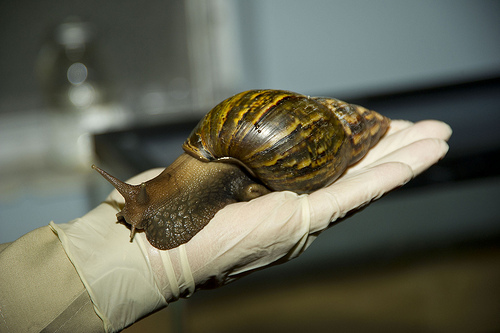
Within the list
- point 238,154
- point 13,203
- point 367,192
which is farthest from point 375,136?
point 13,203

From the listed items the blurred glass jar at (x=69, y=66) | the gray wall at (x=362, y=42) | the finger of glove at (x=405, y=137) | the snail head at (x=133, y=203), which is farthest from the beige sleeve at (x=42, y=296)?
the gray wall at (x=362, y=42)

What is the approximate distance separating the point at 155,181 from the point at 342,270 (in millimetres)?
1144

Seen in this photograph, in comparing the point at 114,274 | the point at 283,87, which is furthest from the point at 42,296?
the point at 283,87

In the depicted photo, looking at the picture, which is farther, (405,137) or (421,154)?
(405,137)

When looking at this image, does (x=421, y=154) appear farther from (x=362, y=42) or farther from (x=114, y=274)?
(x=362, y=42)

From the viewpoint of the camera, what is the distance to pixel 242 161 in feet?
2.80

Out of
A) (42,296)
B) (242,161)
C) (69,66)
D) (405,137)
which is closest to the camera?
(42,296)

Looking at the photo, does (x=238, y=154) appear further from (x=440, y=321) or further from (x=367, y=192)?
(x=440, y=321)

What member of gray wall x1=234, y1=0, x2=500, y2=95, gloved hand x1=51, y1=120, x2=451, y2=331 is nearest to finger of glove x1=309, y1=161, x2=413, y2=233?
gloved hand x1=51, y1=120, x2=451, y2=331

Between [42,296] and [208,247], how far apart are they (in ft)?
0.95

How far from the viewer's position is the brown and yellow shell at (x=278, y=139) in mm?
807

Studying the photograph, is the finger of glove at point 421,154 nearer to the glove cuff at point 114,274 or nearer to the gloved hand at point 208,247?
the gloved hand at point 208,247

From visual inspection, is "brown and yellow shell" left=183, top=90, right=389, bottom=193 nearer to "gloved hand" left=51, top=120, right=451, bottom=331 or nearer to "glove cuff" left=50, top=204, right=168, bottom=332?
"gloved hand" left=51, top=120, right=451, bottom=331

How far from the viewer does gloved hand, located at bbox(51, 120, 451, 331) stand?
0.75 metres
